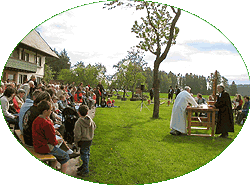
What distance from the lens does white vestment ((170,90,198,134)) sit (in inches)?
292

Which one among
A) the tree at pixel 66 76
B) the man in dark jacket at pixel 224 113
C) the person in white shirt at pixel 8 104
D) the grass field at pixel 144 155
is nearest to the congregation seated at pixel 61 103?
the tree at pixel 66 76

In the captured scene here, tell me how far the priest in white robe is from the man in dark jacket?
0.85 meters

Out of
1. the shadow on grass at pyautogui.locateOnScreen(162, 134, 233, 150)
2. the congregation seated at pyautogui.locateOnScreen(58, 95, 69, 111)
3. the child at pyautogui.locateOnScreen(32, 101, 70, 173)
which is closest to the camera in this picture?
the child at pyautogui.locateOnScreen(32, 101, 70, 173)

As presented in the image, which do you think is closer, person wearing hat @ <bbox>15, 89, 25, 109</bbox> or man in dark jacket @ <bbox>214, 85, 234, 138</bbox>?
person wearing hat @ <bbox>15, 89, 25, 109</bbox>

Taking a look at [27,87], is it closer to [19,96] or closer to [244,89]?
[19,96]

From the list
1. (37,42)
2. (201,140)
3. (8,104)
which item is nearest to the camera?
(8,104)

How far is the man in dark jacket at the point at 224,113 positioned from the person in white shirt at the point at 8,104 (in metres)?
6.37

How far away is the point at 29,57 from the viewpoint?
5.50 m

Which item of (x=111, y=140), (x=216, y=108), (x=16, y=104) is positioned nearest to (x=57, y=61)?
(x=16, y=104)

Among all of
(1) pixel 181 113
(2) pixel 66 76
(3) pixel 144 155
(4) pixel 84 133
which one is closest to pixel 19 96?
(2) pixel 66 76

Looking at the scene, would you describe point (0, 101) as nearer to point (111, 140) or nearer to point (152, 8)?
point (111, 140)

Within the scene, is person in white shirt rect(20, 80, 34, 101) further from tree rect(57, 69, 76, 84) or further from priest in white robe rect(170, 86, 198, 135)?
priest in white robe rect(170, 86, 198, 135)

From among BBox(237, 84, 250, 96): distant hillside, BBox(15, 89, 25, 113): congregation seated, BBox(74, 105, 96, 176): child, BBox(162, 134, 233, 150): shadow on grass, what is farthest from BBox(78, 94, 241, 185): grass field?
BBox(15, 89, 25, 113): congregation seated

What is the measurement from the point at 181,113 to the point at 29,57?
5.48 meters
